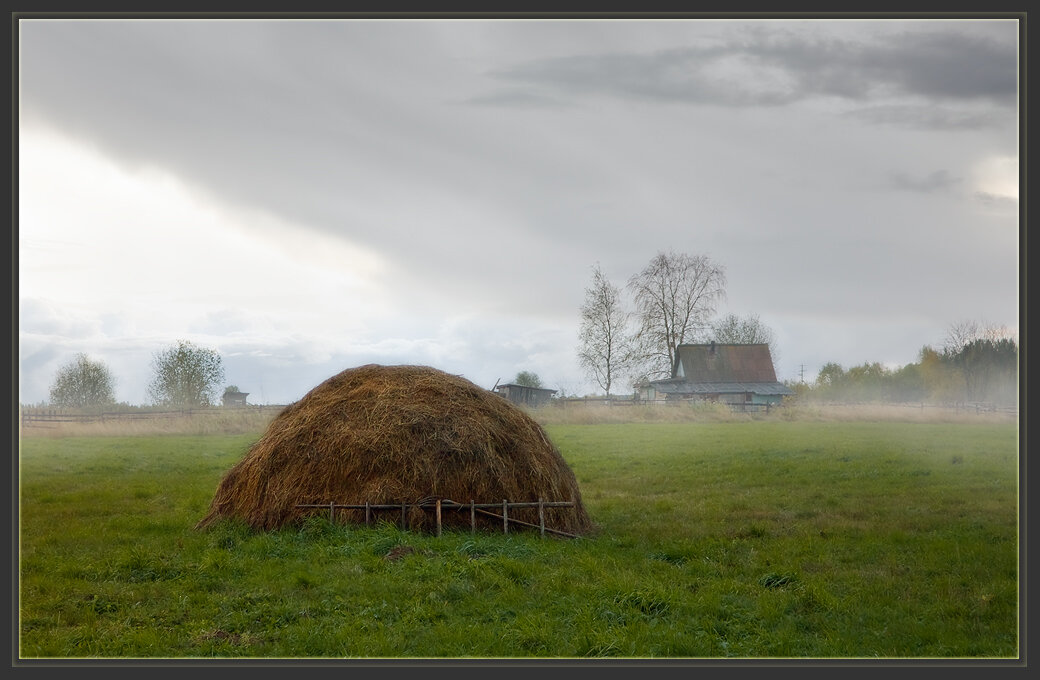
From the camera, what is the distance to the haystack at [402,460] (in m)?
14.2

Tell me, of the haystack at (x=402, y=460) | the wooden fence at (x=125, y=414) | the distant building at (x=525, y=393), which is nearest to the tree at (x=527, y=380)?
the distant building at (x=525, y=393)

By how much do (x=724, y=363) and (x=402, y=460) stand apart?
41.9 m

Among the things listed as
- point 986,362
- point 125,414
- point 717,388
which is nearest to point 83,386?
point 125,414

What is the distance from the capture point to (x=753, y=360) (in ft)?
179

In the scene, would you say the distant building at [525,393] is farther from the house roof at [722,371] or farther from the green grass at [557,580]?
the green grass at [557,580]

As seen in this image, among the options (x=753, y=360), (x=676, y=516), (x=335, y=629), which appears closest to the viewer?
(x=335, y=629)

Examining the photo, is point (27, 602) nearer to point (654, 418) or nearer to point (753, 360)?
point (654, 418)

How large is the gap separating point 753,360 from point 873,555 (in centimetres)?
4226

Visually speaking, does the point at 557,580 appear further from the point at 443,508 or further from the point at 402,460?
the point at 402,460

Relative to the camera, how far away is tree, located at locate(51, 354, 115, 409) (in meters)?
17.8

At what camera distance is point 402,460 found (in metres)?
14.3

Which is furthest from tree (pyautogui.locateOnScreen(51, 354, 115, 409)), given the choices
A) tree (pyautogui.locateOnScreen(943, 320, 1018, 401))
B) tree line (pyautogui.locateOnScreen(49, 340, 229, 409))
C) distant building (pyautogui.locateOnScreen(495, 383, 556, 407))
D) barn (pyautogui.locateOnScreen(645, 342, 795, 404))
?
barn (pyautogui.locateOnScreen(645, 342, 795, 404))

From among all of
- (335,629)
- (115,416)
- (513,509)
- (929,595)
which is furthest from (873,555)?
(115,416)

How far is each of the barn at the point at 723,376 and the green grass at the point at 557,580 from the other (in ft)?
95.4
